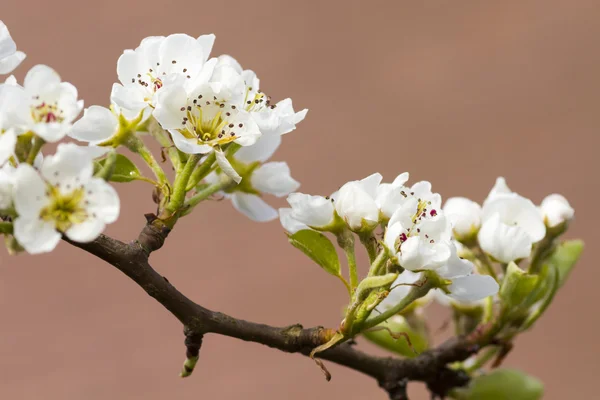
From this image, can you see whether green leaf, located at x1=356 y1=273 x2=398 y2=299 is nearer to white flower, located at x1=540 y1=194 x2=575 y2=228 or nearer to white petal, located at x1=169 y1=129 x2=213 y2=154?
white petal, located at x1=169 y1=129 x2=213 y2=154

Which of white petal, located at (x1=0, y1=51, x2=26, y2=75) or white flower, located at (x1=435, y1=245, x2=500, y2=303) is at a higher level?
white petal, located at (x1=0, y1=51, x2=26, y2=75)

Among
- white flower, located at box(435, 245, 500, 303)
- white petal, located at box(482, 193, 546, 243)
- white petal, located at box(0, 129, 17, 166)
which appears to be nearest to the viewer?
white petal, located at box(0, 129, 17, 166)

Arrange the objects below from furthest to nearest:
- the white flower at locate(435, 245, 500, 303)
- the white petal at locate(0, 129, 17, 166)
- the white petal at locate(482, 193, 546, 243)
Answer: the white petal at locate(482, 193, 546, 243)
the white flower at locate(435, 245, 500, 303)
the white petal at locate(0, 129, 17, 166)

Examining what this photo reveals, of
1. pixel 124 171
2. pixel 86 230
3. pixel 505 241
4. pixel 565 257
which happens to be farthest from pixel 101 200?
pixel 565 257

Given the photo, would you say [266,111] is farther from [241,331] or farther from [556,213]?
[556,213]

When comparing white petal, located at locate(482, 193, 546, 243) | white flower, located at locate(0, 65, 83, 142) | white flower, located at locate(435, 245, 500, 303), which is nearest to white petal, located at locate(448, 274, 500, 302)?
white flower, located at locate(435, 245, 500, 303)

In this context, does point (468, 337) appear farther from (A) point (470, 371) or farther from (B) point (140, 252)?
(B) point (140, 252)

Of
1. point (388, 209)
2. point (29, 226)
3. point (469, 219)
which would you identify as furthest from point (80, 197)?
point (469, 219)
